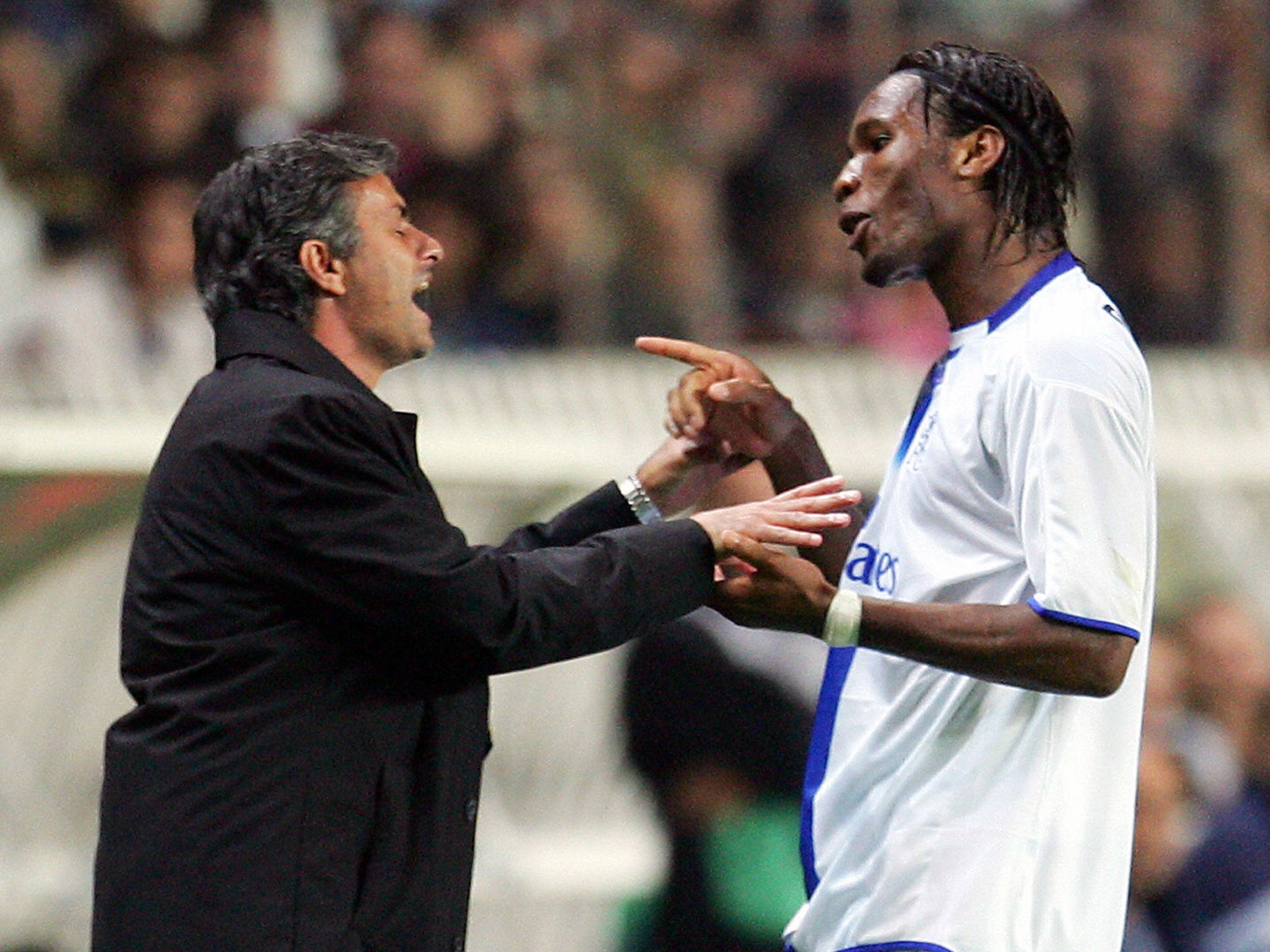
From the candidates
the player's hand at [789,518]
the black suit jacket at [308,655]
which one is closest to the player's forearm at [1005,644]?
the player's hand at [789,518]

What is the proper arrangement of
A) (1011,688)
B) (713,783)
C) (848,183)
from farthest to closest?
(713,783), (848,183), (1011,688)

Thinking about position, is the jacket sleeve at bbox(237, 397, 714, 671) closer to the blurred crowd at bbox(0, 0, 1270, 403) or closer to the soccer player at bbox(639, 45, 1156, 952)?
the soccer player at bbox(639, 45, 1156, 952)

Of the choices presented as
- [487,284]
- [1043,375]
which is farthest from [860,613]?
[487,284]

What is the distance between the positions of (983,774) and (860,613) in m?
0.31

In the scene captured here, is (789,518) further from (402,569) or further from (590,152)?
(590,152)

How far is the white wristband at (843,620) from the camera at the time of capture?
9.91 feet

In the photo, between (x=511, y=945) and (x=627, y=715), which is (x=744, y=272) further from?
(x=511, y=945)

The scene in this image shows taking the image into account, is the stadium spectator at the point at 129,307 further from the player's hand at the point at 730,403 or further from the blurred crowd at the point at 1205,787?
the blurred crowd at the point at 1205,787

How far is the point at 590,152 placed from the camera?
22.8 feet

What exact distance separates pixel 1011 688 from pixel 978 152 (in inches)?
31.9

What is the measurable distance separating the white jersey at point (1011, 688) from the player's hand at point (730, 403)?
40 centimetres

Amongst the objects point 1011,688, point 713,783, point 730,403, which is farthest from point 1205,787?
point 1011,688

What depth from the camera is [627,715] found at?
6.29 meters

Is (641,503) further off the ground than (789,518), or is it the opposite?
(789,518)
